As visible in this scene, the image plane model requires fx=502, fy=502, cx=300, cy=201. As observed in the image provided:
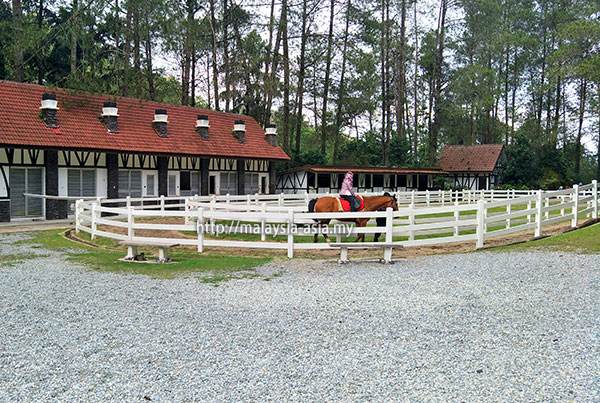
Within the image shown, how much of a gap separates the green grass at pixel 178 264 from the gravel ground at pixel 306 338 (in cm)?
78

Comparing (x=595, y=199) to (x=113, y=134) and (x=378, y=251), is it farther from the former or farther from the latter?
(x=113, y=134)

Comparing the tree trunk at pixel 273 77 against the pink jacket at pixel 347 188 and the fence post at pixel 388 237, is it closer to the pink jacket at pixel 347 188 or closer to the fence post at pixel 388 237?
the pink jacket at pixel 347 188

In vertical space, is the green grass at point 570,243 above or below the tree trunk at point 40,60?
below

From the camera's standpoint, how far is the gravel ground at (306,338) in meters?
4.25

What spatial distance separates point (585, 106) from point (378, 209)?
158 feet

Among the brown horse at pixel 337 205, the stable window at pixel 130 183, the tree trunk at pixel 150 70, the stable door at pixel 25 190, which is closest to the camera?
the brown horse at pixel 337 205

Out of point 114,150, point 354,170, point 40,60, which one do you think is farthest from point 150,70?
point 354,170

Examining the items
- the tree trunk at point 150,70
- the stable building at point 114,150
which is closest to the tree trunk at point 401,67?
the stable building at point 114,150

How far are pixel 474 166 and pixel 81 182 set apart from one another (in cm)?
3503

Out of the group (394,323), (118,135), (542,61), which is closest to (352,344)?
(394,323)

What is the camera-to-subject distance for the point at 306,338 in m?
5.50

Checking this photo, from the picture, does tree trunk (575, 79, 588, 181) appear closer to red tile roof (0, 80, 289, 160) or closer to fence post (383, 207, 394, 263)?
red tile roof (0, 80, 289, 160)

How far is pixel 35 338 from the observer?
5469 mm

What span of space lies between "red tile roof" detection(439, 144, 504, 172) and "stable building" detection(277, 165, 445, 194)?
7.29 metres
